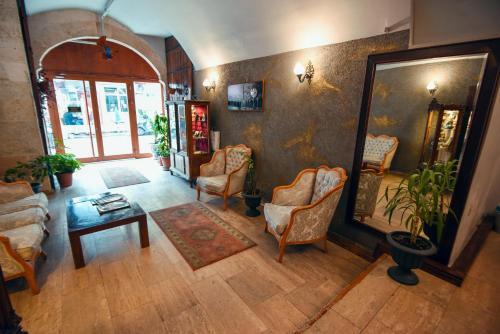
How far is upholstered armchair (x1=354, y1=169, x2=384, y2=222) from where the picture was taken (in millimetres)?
2727

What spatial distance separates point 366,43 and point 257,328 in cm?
285

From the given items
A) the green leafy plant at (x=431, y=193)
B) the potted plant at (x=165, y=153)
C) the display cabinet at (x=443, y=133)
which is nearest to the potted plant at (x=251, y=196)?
the green leafy plant at (x=431, y=193)

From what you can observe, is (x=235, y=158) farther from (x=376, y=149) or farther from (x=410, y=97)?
(x=410, y=97)

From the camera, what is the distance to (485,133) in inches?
76.4

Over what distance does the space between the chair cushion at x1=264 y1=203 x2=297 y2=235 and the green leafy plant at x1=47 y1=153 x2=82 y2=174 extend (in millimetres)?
4041

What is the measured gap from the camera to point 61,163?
465cm

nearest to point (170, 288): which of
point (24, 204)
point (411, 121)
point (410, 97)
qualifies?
point (24, 204)

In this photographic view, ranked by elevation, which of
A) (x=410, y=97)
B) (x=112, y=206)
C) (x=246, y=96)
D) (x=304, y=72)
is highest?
(x=304, y=72)

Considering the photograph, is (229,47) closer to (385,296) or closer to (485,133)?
(485,133)

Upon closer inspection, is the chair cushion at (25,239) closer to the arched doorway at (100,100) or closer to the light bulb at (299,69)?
the light bulb at (299,69)

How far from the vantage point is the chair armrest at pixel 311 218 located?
Result: 256cm

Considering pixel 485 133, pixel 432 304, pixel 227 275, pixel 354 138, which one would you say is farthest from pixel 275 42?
pixel 432 304

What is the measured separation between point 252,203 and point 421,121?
93.3 inches

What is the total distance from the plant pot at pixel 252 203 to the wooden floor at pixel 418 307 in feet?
6.12
